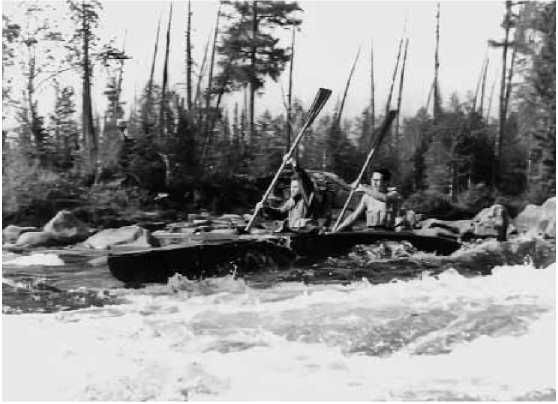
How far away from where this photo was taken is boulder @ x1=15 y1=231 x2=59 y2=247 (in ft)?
13.7

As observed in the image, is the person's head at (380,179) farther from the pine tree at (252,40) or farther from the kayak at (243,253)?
the pine tree at (252,40)

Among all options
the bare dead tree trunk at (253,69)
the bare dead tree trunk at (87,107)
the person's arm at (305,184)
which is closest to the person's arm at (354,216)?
the person's arm at (305,184)

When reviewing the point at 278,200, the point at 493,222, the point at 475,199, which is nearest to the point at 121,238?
the point at 278,200

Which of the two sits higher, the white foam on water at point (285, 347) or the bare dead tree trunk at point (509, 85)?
the bare dead tree trunk at point (509, 85)

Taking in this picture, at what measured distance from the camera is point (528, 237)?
4.64m

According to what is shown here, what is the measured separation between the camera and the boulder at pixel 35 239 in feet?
13.7

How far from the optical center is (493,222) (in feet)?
15.3

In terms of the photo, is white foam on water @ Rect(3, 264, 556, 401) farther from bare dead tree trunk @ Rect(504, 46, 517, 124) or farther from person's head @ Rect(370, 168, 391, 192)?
bare dead tree trunk @ Rect(504, 46, 517, 124)

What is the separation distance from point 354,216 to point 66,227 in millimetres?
1891

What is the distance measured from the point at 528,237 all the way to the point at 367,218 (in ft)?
3.59

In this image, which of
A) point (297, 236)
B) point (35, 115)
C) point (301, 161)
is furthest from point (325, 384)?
point (35, 115)

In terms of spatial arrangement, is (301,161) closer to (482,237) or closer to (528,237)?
(482,237)

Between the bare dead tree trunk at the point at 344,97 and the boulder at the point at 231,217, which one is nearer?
the boulder at the point at 231,217

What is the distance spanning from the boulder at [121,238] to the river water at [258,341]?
0.17m
